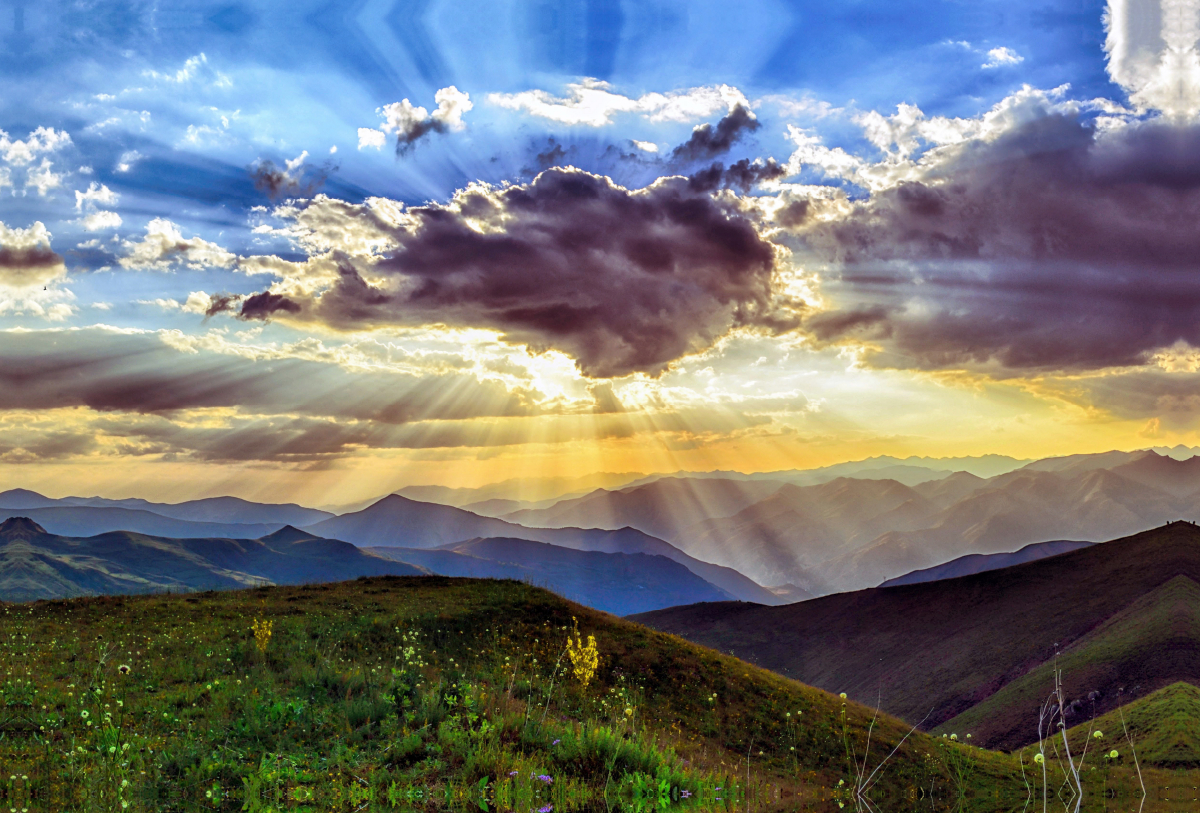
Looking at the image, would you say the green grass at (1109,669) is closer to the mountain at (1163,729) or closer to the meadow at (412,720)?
the mountain at (1163,729)

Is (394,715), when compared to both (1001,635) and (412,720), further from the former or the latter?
(1001,635)

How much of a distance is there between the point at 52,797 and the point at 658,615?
14183cm

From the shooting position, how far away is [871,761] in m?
24.3

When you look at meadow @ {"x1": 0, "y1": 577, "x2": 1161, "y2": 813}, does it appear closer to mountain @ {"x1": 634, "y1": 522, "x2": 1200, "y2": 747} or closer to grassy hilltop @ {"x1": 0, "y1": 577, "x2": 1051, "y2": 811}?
grassy hilltop @ {"x1": 0, "y1": 577, "x2": 1051, "y2": 811}

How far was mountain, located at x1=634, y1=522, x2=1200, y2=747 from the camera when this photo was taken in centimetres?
5547

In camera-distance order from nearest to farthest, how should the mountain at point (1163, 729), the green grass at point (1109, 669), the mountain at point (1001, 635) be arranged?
the mountain at point (1163, 729), the green grass at point (1109, 669), the mountain at point (1001, 635)

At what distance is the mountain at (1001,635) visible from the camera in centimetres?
5547

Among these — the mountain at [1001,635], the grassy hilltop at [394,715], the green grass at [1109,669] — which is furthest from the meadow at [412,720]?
the green grass at [1109,669]

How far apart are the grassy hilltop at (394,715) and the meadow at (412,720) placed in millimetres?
56

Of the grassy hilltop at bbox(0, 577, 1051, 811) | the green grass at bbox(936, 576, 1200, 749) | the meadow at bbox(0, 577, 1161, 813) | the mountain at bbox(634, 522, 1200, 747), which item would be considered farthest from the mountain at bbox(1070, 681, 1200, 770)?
the green grass at bbox(936, 576, 1200, 749)

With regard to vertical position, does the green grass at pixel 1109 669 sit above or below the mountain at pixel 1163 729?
below

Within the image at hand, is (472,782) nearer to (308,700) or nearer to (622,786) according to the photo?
(622,786)

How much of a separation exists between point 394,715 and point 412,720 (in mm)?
575

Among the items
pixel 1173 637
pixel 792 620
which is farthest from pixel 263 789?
pixel 792 620
